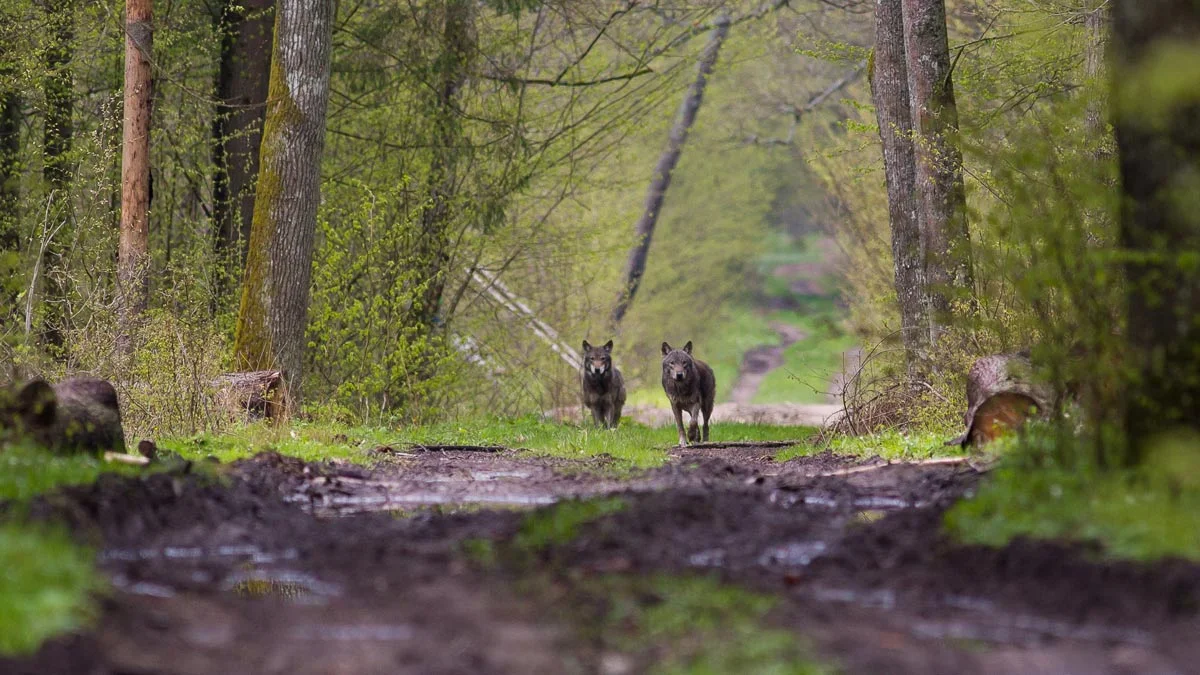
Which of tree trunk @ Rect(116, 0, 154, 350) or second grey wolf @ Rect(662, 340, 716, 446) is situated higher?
tree trunk @ Rect(116, 0, 154, 350)

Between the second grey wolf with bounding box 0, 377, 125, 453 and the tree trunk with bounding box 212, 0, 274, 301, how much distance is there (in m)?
11.2

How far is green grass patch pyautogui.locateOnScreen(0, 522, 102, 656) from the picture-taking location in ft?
14.8

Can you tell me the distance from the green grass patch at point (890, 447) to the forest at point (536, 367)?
0.10m

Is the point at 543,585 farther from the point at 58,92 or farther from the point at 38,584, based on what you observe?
the point at 58,92

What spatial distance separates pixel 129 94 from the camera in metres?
17.9

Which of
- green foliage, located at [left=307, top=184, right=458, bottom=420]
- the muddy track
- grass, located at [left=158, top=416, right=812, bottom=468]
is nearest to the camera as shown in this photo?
the muddy track

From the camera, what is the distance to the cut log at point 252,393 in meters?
15.1

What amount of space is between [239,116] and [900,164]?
10883 mm

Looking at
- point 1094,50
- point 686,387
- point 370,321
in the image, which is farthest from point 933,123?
point 370,321

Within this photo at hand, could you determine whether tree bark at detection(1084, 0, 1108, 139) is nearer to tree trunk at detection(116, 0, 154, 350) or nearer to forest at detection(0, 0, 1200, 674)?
forest at detection(0, 0, 1200, 674)

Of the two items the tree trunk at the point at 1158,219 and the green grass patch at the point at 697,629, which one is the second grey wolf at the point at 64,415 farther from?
the tree trunk at the point at 1158,219

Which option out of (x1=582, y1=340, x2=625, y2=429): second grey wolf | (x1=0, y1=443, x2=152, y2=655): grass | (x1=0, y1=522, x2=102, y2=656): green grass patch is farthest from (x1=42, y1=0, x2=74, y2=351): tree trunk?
(x1=0, y1=522, x2=102, y2=656): green grass patch

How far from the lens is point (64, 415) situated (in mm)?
9438

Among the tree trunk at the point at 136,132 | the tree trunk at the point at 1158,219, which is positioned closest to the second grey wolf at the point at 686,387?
the tree trunk at the point at 136,132
